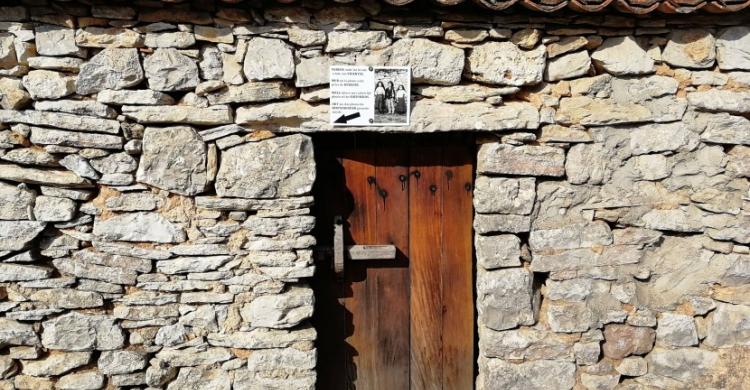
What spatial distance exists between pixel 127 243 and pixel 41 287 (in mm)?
432

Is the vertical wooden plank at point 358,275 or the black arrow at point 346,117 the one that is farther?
the vertical wooden plank at point 358,275

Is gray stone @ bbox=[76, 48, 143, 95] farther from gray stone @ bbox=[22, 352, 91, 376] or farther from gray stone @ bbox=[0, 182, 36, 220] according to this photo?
gray stone @ bbox=[22, 352, 91, 376]

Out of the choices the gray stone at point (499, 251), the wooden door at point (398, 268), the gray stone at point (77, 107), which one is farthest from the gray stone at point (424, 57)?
the gray stone at point (77, 107)

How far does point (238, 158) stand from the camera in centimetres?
246

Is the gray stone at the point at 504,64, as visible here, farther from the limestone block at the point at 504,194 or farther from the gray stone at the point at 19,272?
the gray stone at the point at 19,272

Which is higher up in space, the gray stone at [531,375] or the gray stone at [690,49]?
the gray stone at [690,49]

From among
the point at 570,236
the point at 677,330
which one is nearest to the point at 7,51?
the point at 570,236

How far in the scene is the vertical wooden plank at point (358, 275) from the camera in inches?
108

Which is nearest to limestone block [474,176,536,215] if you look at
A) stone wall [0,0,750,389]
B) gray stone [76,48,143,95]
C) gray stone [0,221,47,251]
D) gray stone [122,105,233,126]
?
stone wall [0,0,750,389]

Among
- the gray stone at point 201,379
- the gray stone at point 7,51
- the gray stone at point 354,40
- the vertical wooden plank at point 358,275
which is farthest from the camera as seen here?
the vertical wooden plank at point 358,275

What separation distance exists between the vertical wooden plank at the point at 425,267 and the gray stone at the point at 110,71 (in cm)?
139

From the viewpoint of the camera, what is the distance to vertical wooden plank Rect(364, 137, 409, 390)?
2.76m

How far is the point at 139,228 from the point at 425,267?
145 centimetres

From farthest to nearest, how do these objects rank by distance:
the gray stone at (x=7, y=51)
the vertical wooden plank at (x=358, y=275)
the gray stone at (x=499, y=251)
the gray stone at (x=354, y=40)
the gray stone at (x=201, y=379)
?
the vertical wooden plank at (x=358, y=275)
the gray stone at (x=499, y=251)
the gray stone at (x=201, y=379)
the gray stone at (x=354, y=40)
the gray stone at (x=7, y=51)
